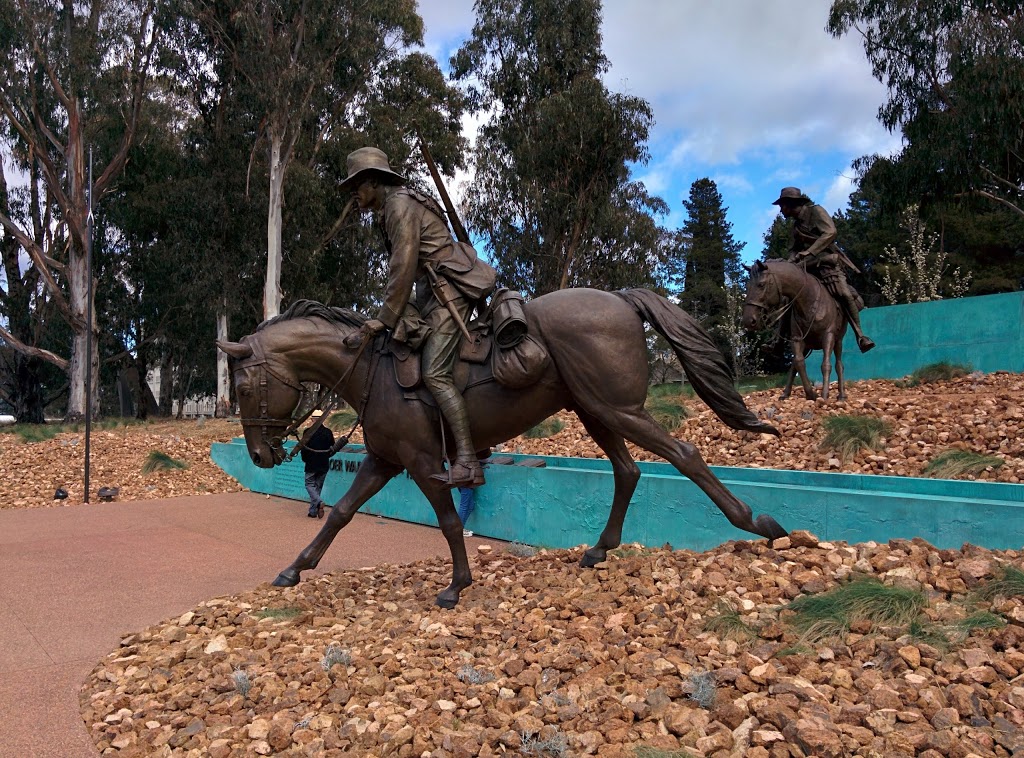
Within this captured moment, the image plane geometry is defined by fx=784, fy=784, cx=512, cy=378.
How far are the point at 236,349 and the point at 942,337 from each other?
12.8 m

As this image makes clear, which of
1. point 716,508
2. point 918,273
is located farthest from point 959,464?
point 918,273

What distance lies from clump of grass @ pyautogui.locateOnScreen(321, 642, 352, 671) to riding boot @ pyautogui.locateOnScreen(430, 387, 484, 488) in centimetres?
116

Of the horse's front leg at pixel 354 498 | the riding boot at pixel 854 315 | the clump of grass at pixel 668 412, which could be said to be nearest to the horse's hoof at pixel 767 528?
the horse's front leg at pixel 354 498

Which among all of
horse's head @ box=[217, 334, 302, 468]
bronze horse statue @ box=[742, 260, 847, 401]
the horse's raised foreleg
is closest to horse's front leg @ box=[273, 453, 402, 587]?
horse's head @ box=[217, 334, 302, 468]

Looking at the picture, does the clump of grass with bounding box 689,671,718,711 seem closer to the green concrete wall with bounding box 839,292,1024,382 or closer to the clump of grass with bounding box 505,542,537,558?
the clump of grass with bounding box 505,542,537,558

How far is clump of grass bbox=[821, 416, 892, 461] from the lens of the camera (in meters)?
7.73

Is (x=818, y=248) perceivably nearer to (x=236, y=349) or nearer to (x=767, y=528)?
(x=767, y=528)

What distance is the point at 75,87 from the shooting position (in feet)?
79.8

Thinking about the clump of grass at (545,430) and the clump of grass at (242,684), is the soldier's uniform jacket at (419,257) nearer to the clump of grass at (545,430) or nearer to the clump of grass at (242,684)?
the clump of grass at (242,684)

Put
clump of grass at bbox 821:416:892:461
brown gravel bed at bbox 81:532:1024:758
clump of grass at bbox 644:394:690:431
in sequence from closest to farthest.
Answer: brown gravel bed at bbox 81:532:1024:758, clump of grass at bbox 821:416:892:461, clump of grass at bbox 644:394:690:431

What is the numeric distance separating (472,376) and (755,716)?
8.58 ft

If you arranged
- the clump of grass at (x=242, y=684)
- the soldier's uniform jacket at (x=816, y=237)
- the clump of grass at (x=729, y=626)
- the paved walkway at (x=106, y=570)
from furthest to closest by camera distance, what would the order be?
the soldier's uniform jacket at (x=816, y=237) < the paved walkway at (x=106, y=570) < the clump of grass at (x=242, y=684) < the clump of grass at (x=729, y=626)

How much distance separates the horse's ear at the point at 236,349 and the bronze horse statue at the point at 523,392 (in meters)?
0.01

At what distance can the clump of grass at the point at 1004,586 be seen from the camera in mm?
3396
